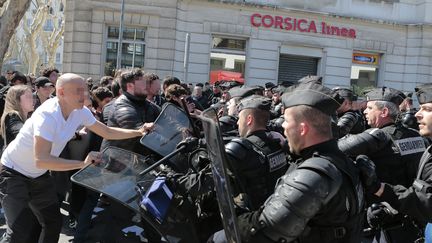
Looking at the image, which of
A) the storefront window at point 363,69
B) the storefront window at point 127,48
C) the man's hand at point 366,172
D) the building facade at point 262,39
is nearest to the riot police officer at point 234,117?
the man's hand at point 366,172

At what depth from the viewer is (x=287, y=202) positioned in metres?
2.05

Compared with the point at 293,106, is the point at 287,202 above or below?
below

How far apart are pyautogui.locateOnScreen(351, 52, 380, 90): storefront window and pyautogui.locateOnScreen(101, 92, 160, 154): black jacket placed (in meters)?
16.8

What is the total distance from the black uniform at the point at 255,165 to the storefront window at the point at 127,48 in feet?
48.2

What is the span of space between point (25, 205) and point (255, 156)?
6.40 ft

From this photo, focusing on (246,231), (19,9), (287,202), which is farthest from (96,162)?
(19,9)

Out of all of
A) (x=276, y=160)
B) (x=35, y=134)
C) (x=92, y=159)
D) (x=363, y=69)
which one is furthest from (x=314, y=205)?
(x=363, y=69)

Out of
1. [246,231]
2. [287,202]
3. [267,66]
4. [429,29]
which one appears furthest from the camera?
[429,29]

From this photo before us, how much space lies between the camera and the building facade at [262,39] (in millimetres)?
17281

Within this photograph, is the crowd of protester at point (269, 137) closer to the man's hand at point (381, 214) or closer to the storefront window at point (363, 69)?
the man's hand at point (381, 214)

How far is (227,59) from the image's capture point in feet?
61.7

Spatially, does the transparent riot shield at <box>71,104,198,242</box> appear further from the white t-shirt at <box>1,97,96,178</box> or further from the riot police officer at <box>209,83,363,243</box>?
the riot police officer at <box>209,83,363,243</box>

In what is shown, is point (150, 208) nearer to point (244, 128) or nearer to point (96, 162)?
point (96, 162)

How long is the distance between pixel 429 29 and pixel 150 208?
68.7 feet
